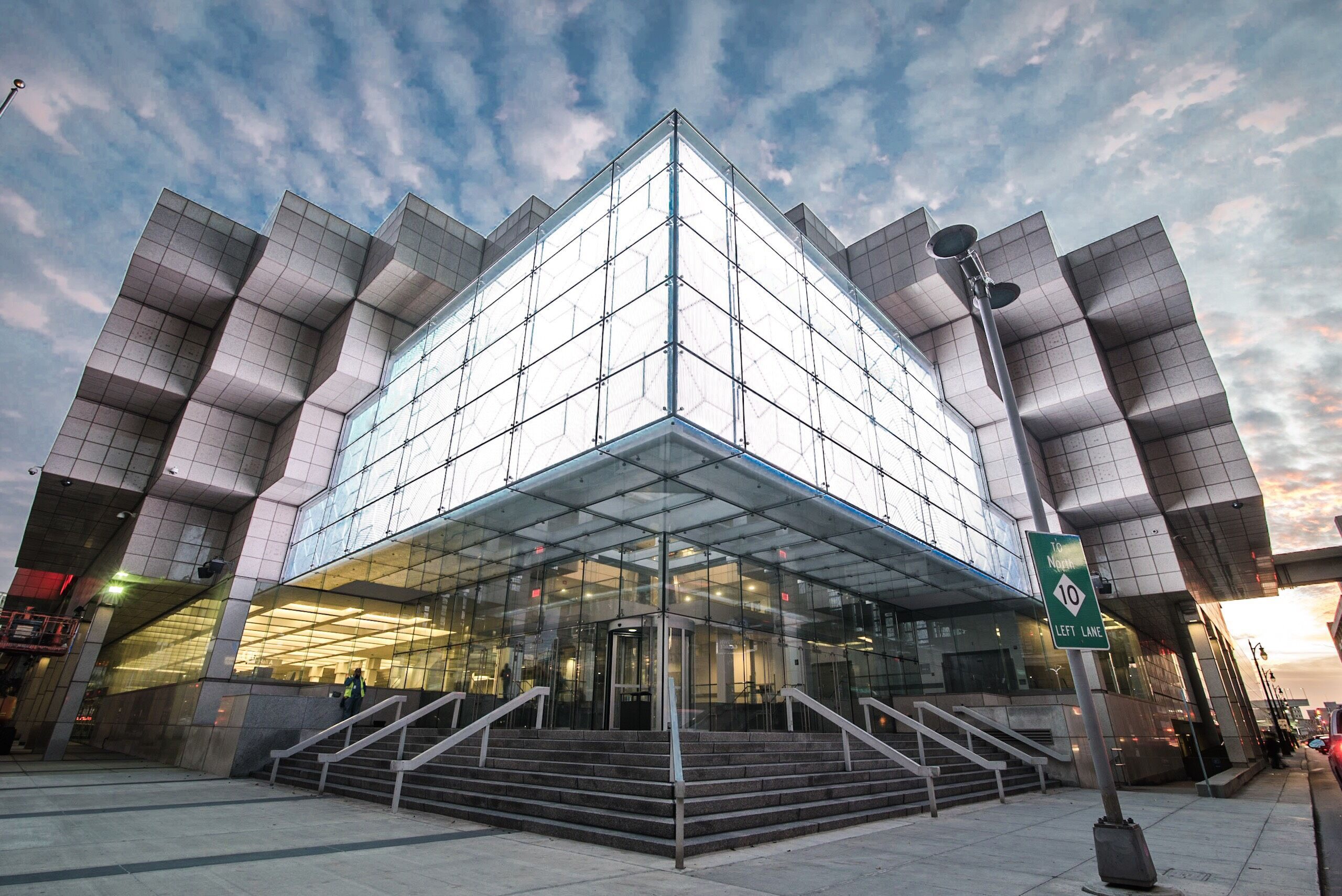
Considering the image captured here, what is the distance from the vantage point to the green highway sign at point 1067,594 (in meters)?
6.58

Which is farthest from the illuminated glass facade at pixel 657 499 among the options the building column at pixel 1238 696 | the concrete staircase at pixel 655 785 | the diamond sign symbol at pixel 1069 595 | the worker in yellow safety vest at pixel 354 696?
the building column at pixel 1238 696

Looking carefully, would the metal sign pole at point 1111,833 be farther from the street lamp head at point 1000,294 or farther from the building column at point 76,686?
the building column at point 76,686

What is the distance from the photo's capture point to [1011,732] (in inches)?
624

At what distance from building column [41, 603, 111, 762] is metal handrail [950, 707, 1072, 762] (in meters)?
30.3

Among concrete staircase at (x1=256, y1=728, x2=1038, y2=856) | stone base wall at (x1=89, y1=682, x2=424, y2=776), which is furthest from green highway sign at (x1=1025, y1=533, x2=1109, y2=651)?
stone base wall at (x1=89, y1=682, x2=424, y2=776)

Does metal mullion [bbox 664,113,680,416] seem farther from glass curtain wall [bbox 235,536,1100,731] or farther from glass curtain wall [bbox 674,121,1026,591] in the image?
glass curtain wall [bbox 235,536,1100,731]

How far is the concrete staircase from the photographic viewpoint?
7875 mm

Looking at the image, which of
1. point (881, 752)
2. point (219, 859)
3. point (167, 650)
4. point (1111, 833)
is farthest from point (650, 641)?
point (167, 650)

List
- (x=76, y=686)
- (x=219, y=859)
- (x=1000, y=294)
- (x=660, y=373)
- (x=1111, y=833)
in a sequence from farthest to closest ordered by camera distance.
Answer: (x=76, y=686) → (x=660, y=373) → (x=1000, y=294) → (x=219, y=859) → (x=1111, y=833)

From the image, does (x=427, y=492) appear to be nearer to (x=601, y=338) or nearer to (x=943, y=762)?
(x=601, y=338)

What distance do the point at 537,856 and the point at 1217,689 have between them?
4001 centimetres

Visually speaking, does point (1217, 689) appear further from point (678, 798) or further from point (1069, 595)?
point (678, 798)

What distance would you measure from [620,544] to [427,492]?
600cm

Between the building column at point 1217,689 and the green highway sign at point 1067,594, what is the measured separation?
107 feet
